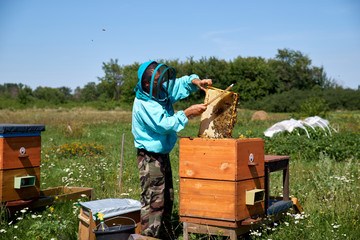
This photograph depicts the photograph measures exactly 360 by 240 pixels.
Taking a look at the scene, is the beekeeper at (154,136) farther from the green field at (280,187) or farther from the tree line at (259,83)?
the tree line at (259,83)

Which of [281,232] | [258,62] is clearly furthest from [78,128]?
[258,62]

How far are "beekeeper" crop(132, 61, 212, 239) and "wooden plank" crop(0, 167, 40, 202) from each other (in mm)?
1811

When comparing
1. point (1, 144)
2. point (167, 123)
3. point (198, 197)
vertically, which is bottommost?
point (198, 197)

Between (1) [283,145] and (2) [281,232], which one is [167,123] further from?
(1) [283,145]

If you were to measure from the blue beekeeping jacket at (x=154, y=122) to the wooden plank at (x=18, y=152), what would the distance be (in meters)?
1.72

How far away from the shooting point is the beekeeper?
3.35 meters

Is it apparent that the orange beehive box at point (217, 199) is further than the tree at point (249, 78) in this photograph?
No

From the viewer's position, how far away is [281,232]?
138 inches

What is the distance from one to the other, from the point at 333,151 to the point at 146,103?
637cm

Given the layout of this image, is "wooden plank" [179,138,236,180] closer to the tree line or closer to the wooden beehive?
the wooden beehive

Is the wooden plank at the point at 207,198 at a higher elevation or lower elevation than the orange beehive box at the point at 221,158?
lower

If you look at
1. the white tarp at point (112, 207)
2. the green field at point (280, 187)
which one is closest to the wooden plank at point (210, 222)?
the green field at point (280, 187)

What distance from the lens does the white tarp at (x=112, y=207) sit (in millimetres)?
3395

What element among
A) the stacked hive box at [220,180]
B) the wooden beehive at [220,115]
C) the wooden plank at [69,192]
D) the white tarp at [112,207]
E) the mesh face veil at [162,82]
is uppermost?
the mesh face veil at [162,82]
